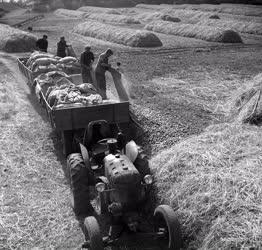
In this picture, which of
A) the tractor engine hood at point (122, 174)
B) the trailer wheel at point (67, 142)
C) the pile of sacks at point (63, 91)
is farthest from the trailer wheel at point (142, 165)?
the pile of sacks at point (63, 91)

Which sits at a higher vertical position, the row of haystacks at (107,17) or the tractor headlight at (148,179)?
the row of haystacks at (107,17)

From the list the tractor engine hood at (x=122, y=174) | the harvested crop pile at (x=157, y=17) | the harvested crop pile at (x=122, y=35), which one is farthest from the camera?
the harvested crop pile at (x=157, y=17)

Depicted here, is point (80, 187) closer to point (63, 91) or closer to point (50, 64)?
point (63, 91)

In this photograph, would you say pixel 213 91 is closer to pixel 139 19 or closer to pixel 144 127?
pixel 144 127

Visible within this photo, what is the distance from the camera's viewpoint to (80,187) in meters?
7.07

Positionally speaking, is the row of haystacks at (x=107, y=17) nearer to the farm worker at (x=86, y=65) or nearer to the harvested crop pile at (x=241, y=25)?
the harvested crop pile at (x=241, y=25)

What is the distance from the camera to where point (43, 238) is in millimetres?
6668

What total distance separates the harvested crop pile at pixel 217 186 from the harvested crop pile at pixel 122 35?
18.5 meters

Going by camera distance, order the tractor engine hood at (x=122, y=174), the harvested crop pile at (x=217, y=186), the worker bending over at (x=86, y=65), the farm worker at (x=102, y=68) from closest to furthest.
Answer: the harvested crop pile at (x=217, y=186)
the tractor engine hood at (x=122, y=174)
the farm worker at (x=102, y=68)
the worker bending over at (x=86, y=65)

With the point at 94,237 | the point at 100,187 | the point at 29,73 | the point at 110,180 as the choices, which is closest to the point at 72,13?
the point at 29,73

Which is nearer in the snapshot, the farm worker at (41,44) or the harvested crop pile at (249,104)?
the harvested crop pile at (249,104)

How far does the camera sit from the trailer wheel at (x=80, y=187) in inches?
277

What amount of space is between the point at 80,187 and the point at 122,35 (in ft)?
72.8

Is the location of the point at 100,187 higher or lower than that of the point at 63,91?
lower
